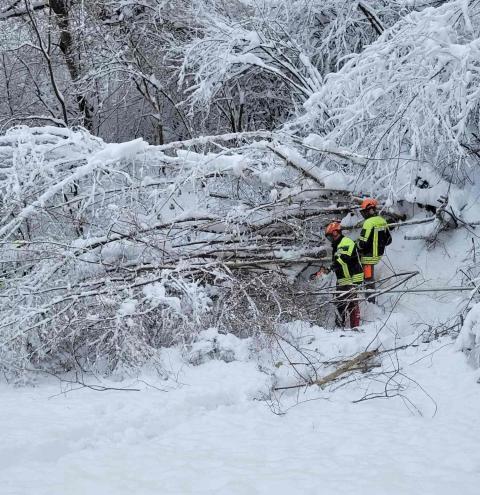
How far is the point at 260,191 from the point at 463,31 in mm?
3320

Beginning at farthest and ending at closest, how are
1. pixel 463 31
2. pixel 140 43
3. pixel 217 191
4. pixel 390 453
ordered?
pixel 140 43 → pixel 217 191 → pixel 463 31 → pixel 390 453

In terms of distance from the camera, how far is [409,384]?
5020mm

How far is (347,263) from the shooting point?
7.54m

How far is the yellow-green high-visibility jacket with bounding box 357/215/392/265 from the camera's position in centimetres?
750

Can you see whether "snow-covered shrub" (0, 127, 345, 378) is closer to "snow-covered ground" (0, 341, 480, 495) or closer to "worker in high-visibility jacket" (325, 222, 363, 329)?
"worker in high-visibility jacket" (325, 222, 363, 329)

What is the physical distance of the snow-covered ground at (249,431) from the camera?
3479 millimetres

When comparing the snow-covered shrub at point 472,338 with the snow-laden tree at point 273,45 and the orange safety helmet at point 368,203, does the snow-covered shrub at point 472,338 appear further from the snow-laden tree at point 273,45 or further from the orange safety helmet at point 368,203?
the snow-laden tree at point 273,45

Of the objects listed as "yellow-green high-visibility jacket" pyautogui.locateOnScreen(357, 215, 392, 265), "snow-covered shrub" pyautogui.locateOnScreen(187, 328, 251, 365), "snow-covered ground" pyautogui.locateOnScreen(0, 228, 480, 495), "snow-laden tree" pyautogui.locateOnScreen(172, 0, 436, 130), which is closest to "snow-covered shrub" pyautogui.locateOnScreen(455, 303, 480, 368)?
"snow-covered ground" pyautogui.locateOnScreen(0, 228, 480, 495)

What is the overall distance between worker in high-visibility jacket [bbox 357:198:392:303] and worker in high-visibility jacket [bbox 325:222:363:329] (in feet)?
0.53

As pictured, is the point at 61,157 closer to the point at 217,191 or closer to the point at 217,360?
the point at 217,191

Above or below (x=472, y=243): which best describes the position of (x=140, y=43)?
above

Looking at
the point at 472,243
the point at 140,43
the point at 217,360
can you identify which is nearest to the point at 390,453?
the point at 217,360

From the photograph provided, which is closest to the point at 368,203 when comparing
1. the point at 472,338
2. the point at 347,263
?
the point at 347,263

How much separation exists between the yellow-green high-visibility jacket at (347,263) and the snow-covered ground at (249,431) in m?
1.20
